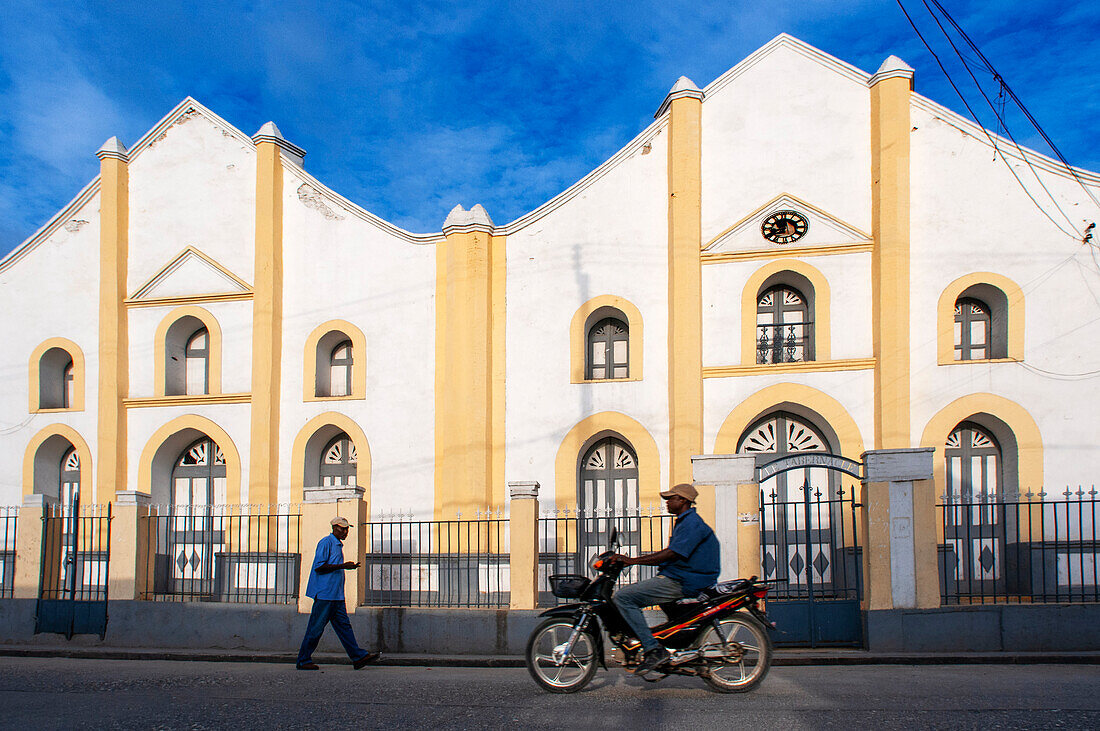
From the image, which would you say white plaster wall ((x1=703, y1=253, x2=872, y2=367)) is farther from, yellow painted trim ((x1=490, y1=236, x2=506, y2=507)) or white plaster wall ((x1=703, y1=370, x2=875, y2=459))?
yellow painted trim ((x1=490, y1=236, x2=506, y2=507))

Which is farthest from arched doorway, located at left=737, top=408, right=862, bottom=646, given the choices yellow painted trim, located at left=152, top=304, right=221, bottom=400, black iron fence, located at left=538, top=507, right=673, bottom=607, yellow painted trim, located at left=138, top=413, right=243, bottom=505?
yellow painted trim, located at left=152, top=304, right=221, bottom=400

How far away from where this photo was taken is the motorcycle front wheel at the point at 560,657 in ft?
26.7

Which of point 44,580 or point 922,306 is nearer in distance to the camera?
point 44,580

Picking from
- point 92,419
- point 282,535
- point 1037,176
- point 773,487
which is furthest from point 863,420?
point 92,419

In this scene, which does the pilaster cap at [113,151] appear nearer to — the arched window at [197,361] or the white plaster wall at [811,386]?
the arched window at [197,361]

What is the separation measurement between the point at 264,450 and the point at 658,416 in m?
6.89

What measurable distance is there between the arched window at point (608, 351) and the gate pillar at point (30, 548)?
28.1 feet

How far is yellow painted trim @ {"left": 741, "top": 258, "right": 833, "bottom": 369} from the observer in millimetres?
16219

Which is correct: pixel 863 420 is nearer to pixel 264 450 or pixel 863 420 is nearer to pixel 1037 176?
pixel 1037 176

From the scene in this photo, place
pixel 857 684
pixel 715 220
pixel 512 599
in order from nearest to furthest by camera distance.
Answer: pixel 857 684 < pixel 512 599 < pixel 715 220

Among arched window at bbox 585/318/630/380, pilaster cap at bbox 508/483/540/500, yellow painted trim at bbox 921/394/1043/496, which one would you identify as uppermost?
arched window at bbox 585/318/630/380

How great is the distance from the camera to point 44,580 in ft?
44.5

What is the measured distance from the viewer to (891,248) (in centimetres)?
1584

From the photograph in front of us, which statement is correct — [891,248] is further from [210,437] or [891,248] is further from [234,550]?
[210,437]
